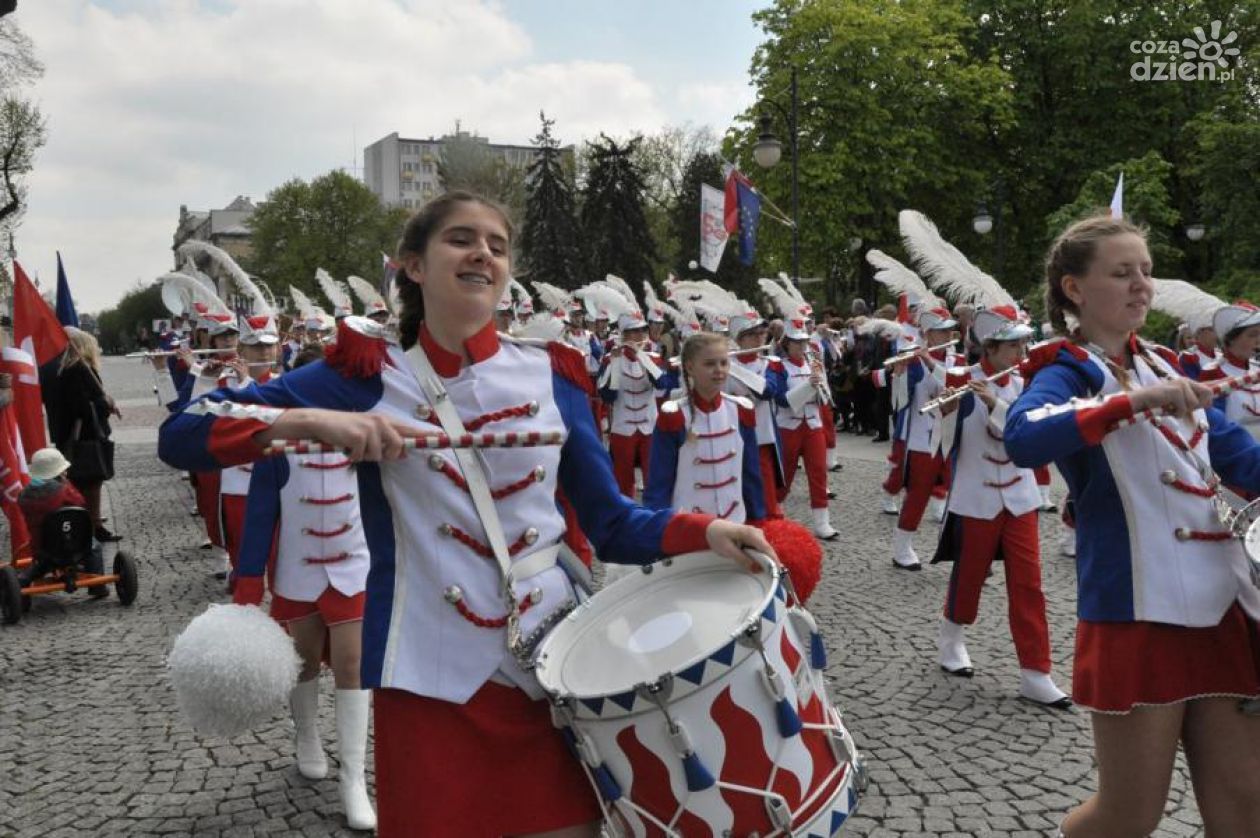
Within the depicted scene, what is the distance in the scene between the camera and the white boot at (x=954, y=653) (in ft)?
18.8

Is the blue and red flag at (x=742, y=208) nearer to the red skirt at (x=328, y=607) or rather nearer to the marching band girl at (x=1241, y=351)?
the marching band girl at (x=1241, y=351)

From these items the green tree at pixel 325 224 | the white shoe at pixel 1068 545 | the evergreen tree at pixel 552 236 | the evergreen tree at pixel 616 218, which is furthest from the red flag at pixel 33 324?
the green tree at pixel 325 224

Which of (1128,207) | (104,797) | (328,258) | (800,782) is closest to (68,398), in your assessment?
(104,797)

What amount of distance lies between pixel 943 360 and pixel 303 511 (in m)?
7.32

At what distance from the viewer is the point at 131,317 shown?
377ft

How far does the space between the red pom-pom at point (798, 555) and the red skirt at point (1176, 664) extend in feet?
2.81

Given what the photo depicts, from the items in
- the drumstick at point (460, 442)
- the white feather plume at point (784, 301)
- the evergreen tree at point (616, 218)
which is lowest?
the drumstick at point (460, 442)

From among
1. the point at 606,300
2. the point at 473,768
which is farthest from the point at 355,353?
the point at 606,300

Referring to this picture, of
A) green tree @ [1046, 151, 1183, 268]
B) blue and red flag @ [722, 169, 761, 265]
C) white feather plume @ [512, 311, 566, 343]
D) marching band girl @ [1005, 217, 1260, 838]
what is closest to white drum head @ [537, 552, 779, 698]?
white feather plume @ [512, 311, 566, 343]

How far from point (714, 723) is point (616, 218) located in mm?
47675

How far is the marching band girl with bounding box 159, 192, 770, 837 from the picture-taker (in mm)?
2176

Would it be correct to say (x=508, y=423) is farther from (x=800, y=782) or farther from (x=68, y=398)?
(x=68, y=398)

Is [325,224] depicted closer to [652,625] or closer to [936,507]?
[936,507]

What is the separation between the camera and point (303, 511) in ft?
14.3
